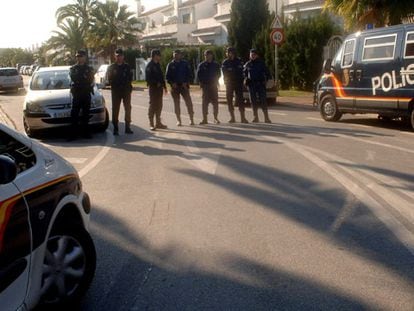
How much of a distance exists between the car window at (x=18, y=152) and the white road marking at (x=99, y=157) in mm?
4736

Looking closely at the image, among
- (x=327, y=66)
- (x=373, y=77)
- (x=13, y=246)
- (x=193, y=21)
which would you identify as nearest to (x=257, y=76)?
(x=327, y=66)

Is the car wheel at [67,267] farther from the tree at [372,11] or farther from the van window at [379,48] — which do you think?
the tree at [372,11]

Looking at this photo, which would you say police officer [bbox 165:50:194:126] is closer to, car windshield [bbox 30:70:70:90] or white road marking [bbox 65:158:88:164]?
Result: car windshield [bbox 30:70:70:90]

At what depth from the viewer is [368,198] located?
6512mm

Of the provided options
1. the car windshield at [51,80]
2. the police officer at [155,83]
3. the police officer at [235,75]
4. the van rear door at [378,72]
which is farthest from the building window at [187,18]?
the van rear door at [378,72]

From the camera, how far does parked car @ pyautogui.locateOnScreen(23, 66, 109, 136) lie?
1239 centimetres

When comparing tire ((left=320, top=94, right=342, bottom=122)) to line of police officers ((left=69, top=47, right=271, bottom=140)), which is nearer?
line of police officers ((left=69, top=47, right=271, bottom=140))

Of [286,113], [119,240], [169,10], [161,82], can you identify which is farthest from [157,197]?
[169,10]

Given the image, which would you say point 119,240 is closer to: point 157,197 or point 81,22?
point 157,197

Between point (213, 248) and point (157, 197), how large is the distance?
2.04 meters

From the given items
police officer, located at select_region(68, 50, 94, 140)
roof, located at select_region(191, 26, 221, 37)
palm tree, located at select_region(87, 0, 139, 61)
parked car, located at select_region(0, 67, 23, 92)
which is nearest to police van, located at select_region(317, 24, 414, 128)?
police officer, located at select_region(68, 50, 94, 140)

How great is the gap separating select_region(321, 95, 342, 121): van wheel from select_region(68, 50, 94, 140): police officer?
5.82 m

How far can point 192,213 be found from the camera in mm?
6164

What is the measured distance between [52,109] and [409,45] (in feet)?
24.8
